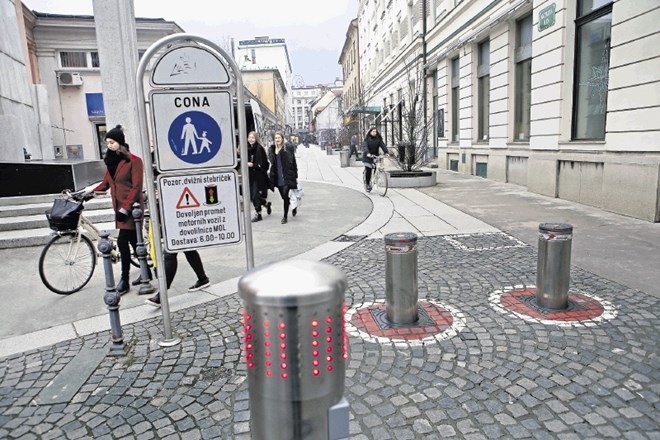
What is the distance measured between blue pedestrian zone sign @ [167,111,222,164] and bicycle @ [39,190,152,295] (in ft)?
6.94

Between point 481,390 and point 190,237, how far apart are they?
2.66m

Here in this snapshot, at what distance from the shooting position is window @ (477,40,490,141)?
17.3 meters

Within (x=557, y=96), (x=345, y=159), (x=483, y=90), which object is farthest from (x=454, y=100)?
(x=557, y=96)

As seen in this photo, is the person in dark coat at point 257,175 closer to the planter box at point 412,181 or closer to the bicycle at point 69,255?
the bicycle at point 69,255

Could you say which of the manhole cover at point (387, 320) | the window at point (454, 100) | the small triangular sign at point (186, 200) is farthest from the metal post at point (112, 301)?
the window at point (454, 100)

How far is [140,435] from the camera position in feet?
9.25

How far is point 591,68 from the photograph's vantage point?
10539 mm

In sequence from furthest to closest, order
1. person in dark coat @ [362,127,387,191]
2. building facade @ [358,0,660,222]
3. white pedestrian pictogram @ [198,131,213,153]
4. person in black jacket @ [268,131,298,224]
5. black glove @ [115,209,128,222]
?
person in dark coat @ [362,127,387,191] < person in black jacket @ [268,131,298,224] < building facade @ [358,0,660,222] < black glove @ [115,209,128,222] < white pedestrian pictogram @ [198,131,213,153]

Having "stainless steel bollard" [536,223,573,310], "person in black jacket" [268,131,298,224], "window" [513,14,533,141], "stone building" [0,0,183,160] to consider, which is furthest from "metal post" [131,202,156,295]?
"stone building" [0,0,183,160]

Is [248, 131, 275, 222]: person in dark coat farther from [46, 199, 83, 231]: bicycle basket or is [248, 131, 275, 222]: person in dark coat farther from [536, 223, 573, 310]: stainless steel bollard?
[536, 223, 573, 310]: stainless steel bollard

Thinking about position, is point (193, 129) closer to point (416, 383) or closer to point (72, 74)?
point (416, 383)

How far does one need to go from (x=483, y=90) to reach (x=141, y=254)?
52.8 feet

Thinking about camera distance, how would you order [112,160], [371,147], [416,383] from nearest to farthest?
[416,383] → [112,160] → [371,147]

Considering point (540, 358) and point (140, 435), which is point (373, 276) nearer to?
point (540, 358)
